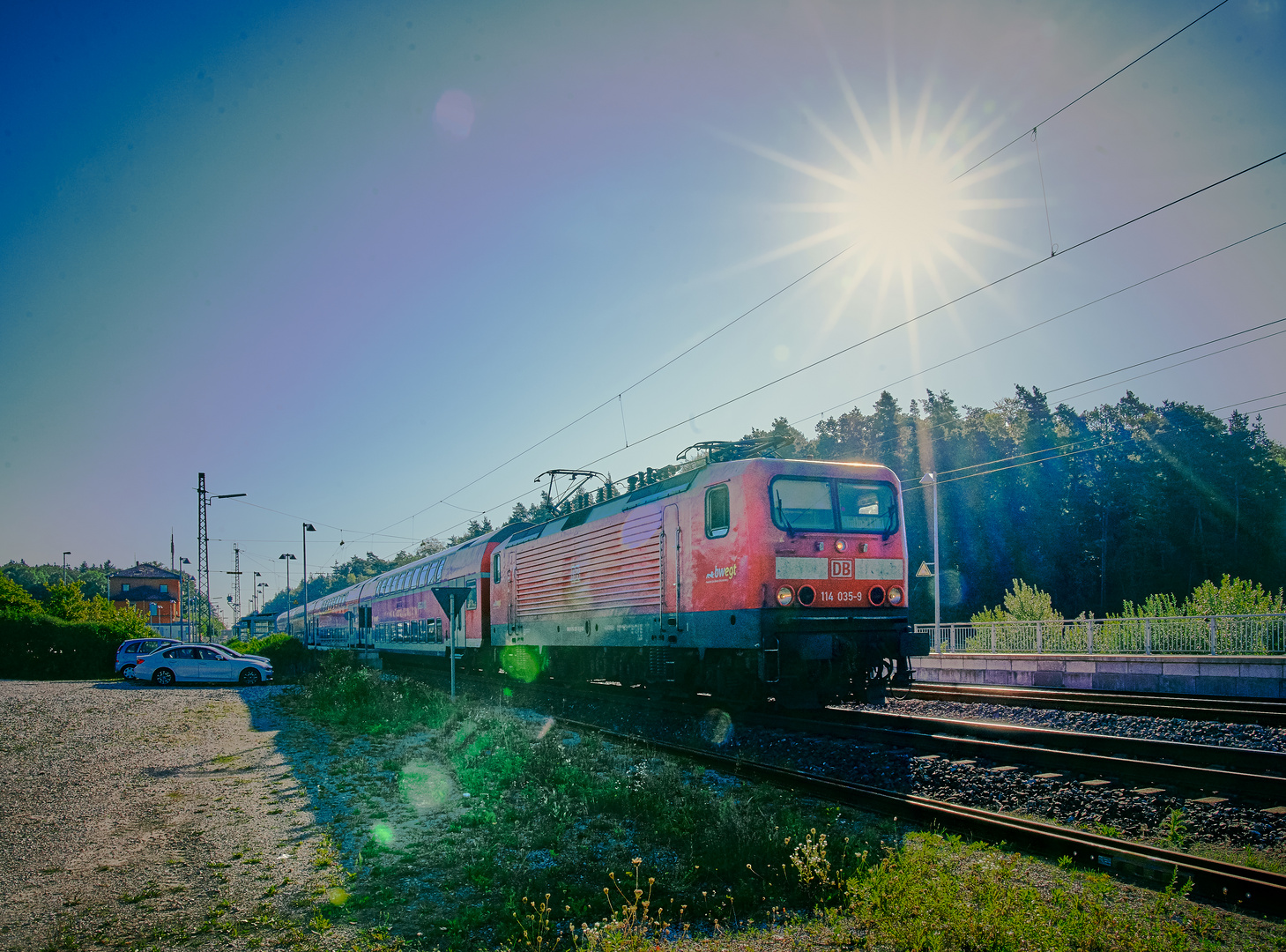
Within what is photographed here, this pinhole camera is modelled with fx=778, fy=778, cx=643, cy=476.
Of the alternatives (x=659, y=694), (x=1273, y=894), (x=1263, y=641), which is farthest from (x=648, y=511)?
(x=1263, y=641)

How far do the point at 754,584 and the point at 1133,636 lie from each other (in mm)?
12226

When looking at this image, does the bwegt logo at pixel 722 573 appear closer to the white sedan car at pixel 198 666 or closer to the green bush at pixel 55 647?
the white sedan car at pixel 198 666

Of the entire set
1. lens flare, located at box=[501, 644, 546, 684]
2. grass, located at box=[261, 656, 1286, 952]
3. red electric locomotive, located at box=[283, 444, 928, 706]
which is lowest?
lens flare, located at box=[501, 644, 546, 684]

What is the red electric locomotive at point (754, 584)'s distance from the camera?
10.5 meters

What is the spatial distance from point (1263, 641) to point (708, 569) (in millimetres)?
12186

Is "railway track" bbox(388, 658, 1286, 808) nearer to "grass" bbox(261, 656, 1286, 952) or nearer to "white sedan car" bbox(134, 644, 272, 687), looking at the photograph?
"grass" bbox(261, 656, 1286, 952)

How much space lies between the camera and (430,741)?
1138 cm

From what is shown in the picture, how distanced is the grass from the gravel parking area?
462mm

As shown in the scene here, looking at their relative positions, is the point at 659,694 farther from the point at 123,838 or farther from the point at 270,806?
the point at 123,838

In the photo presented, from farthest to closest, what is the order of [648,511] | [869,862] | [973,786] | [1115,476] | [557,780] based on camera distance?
[1115,476], [648,511], [557,780], [973,786], [869,862]

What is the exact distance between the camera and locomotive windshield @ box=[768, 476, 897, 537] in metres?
10.9

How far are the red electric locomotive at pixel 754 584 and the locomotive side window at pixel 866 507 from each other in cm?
2

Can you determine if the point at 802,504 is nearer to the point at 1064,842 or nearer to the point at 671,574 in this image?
the point at 671,574

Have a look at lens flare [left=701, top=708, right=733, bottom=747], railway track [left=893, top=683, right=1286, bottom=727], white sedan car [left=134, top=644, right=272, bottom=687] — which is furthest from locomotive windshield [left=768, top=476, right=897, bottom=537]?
white sedan car [left=134, top=644, right=272, bottom=687]
